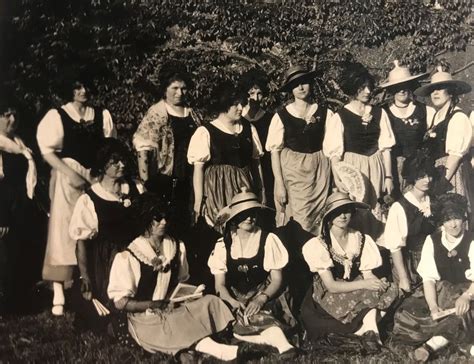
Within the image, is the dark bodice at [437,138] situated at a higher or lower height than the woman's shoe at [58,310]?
higher

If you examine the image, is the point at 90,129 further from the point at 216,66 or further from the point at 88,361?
the point at 88,361

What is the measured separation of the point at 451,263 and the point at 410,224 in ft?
1.32

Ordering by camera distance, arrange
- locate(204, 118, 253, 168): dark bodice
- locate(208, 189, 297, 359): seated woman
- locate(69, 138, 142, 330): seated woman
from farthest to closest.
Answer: locate(204, 118, 253, 168): dark bodice → locate(208, 189, 297, 359): seated woman → locate(69, 138, 142, 330): seated woman

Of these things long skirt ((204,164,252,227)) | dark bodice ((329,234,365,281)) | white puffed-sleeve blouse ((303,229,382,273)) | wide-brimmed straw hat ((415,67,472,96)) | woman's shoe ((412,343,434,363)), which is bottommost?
woman's shoe ((412,343,434,363))

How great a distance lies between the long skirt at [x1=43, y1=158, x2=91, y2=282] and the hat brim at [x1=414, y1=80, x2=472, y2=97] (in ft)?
8.44

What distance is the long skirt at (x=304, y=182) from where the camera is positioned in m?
4.93

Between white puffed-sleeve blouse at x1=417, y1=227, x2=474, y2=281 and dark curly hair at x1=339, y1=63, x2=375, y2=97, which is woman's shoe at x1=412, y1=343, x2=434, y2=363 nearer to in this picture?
white puffed-sleeve blouse at x1=417, y1=227, x2=474, y2=281

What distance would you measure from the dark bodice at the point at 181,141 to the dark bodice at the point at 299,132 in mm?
664

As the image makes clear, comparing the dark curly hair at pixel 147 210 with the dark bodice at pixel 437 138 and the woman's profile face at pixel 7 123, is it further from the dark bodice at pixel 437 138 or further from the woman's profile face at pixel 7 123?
the dark bodice at pixel 437 138

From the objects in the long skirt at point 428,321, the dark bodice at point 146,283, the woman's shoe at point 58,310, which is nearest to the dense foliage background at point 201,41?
the dark bodice at point 146,283

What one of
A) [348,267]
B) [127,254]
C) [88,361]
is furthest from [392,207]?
[88,361]

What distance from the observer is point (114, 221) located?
4.61m

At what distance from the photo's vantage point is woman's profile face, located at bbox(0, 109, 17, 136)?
4621 millimetres

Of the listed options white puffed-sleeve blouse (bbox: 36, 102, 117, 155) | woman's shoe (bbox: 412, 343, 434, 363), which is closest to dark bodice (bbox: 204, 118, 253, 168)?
white puffed-sleeve blouse (bbox: 36, 102, 117, 155)
